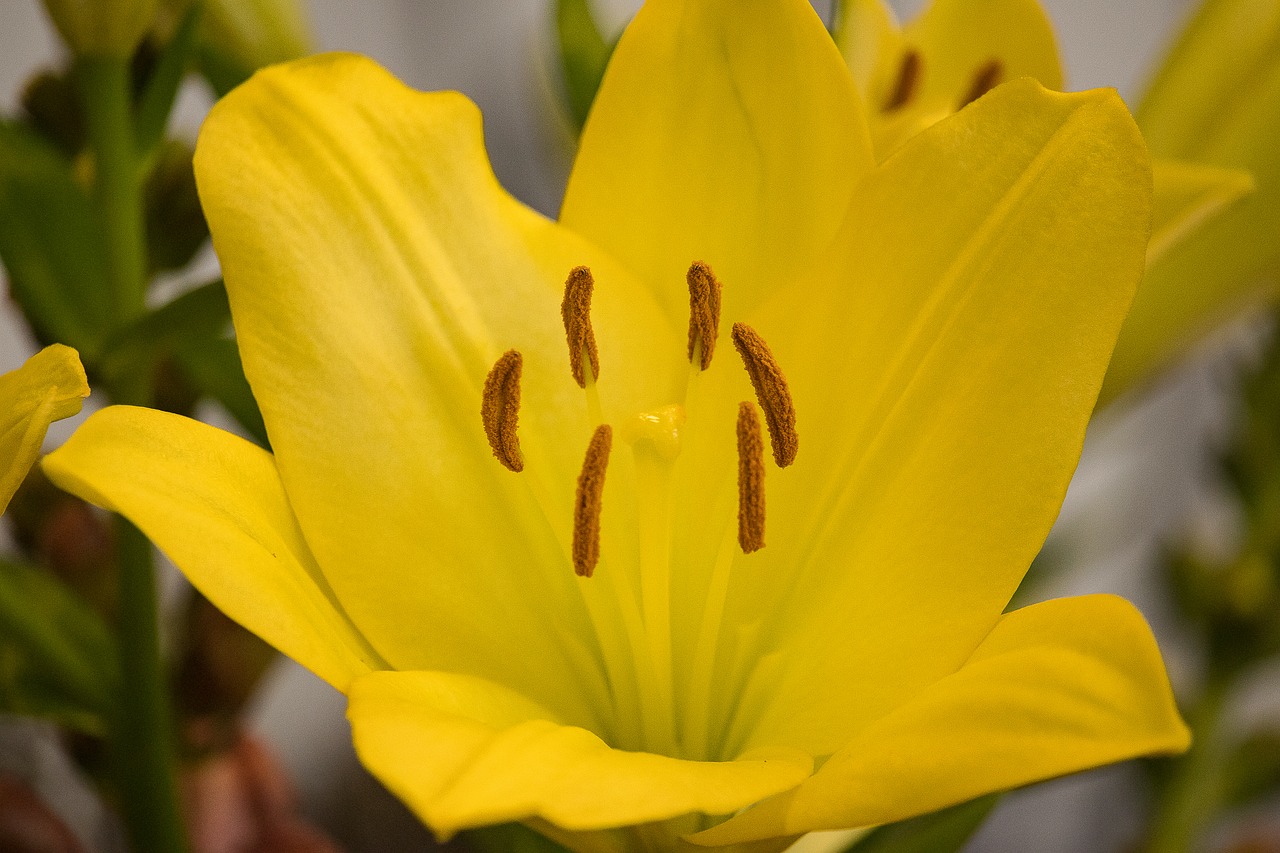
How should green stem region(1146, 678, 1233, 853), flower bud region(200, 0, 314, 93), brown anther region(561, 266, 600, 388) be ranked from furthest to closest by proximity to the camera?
1. green stem region(1146, 678, 1233, 853)
2. flower bud region(200, 0, 314, 93)
3. brown anther region(561, 266, 600, 388)

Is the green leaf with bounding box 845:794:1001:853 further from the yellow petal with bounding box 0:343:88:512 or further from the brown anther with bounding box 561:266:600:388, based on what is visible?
the yellow petal with bounding box 0:343:88:512

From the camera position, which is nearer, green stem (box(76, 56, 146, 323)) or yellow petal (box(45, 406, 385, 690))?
yellow petal (box(45, 406, 385, 690))

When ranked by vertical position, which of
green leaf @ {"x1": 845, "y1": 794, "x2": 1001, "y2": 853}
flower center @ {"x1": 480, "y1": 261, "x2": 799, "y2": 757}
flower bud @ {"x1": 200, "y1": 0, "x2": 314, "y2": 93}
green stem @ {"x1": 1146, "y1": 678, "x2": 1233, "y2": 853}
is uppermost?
flower bud @ {"x1": 200, "y1": 0, "x2": 314, "y2": 93}

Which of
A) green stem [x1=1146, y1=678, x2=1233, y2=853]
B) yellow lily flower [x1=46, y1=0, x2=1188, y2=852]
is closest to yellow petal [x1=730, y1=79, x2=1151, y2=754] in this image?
yellow lily flower [x1=46, y1=0, x2=1188, y2=852]

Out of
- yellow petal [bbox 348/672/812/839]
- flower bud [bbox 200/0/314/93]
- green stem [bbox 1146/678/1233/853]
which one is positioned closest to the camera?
yellow petal [bbox 348/672/812/839]

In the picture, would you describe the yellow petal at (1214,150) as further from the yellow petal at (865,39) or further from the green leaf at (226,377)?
the green leaf at (226,377)

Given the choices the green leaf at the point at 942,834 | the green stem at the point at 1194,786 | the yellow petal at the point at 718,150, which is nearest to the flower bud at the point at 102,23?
the yellow petal at the point at 718,150

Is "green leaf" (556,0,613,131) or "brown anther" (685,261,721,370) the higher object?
"green leaf" (556,0,613,131)
